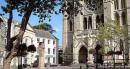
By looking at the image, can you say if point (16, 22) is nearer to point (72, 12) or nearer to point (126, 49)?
point (126, 49)

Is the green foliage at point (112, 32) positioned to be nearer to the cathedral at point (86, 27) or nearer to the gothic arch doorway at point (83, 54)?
the cathedral at point (86, 27)

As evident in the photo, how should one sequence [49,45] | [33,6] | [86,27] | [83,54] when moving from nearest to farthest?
[33,6] < [83,54] < [86,27] < [49,45]

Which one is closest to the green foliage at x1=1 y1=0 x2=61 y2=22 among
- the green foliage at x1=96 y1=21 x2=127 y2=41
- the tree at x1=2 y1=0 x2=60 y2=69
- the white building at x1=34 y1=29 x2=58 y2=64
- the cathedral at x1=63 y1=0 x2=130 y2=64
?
the tree at x1=2 y1=0 x2=60 y2=69

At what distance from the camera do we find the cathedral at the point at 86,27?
67.8 meters

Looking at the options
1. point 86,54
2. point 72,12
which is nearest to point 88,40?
point 86,54

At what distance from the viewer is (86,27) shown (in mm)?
76375

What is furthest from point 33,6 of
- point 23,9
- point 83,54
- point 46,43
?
point 46,43

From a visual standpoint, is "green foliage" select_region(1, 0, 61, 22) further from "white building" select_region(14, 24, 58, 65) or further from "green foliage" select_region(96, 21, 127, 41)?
"white building" select_region(14, 24, 58, 65)

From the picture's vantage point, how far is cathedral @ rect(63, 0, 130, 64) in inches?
2670

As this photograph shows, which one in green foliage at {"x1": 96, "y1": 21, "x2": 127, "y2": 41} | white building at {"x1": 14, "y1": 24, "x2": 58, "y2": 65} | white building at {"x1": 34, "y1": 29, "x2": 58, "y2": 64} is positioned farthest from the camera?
white building at {"x1": 34, "y1": 29, "x2": 58, "y2": 64}

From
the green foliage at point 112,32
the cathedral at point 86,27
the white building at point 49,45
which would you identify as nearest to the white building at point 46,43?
the white building at point 49,45

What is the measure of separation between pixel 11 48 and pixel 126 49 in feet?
A: 139

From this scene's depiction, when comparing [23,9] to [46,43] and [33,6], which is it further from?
[46,43]

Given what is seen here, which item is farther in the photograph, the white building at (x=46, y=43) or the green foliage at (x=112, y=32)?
the white building at (x=46, y=43)
